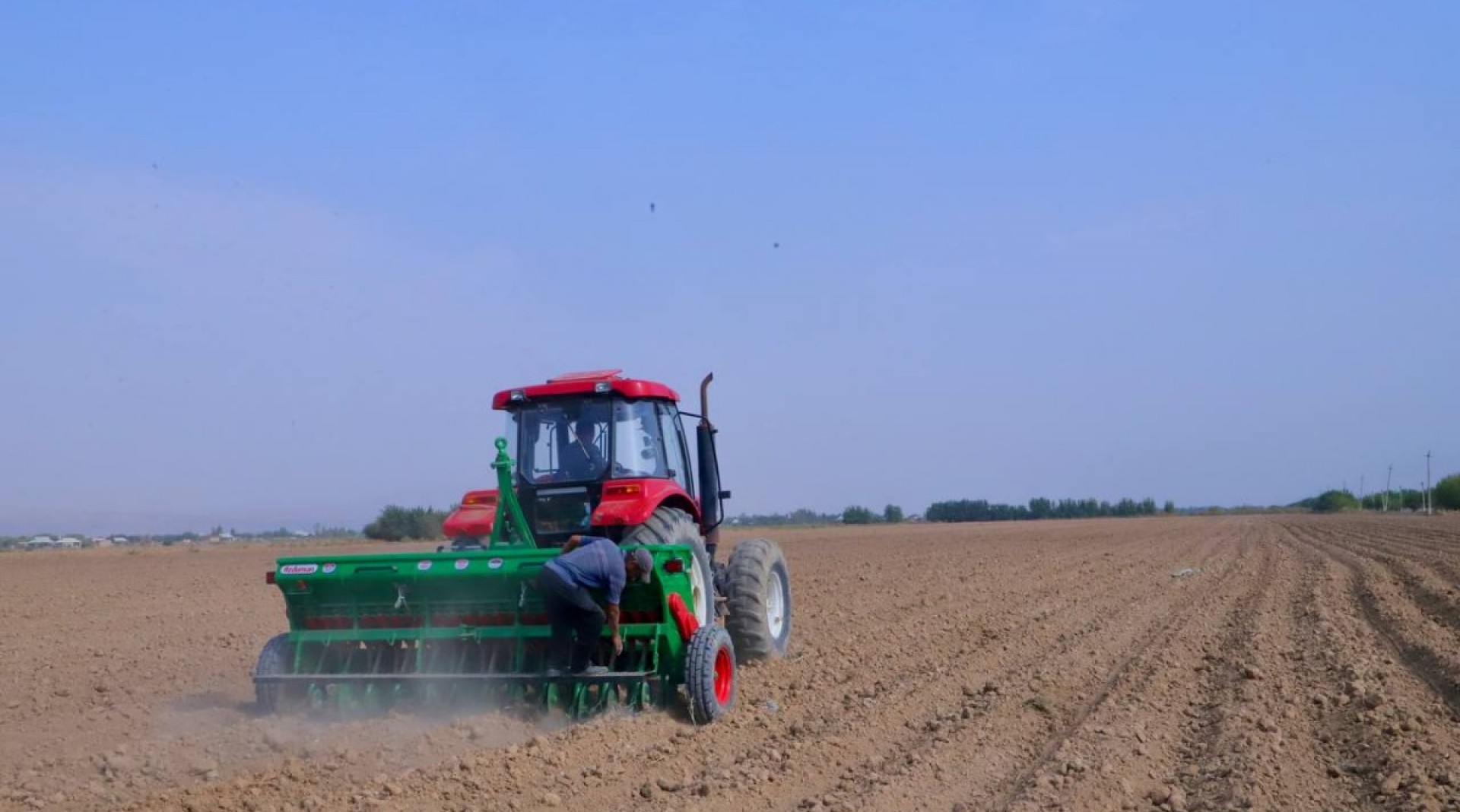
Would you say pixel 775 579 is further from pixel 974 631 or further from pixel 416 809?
pixel 416 809

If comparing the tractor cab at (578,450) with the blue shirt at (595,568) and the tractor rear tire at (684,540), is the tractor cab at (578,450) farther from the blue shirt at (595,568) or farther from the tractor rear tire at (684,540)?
the blue shirt at (595,568)

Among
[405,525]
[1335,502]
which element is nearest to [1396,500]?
[1335,502]

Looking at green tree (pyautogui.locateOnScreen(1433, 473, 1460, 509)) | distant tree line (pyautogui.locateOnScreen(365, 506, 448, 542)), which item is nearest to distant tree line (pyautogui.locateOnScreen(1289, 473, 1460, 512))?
green tree (pyautogui.locateOnScreen(1433, 473, 1460, 509))

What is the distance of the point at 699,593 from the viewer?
7.79 meters

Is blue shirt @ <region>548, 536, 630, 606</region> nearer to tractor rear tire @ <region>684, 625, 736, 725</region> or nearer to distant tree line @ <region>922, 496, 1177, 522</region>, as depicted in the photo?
tractor rear tire @ <region>684, 625, 736, 725</region>

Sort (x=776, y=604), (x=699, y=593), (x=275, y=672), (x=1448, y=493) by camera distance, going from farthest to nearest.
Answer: (x=1448, y=493) → (x=776, y=604) → (x=699, y=593) → (x=275, y=672)

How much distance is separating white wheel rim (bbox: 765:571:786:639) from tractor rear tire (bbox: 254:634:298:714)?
3470mm

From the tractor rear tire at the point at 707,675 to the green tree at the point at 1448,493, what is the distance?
88.3 m

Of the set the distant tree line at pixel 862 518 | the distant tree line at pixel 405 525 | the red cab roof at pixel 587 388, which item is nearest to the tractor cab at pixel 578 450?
the red cab roof at pixel 587 388

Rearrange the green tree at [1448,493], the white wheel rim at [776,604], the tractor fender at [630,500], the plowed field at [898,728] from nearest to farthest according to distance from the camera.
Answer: the plowed field at [898,728] → the tractor fender at [630,500] → the white wheel rim at [776,604] → the green tree at [1448,493]

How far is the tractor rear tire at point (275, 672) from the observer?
7.31 metres

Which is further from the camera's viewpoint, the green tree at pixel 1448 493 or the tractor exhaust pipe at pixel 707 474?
the green tree at pixel 1448 493

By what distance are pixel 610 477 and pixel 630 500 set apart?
486 mm

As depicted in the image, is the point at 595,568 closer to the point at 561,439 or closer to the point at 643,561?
the point at 643,561
